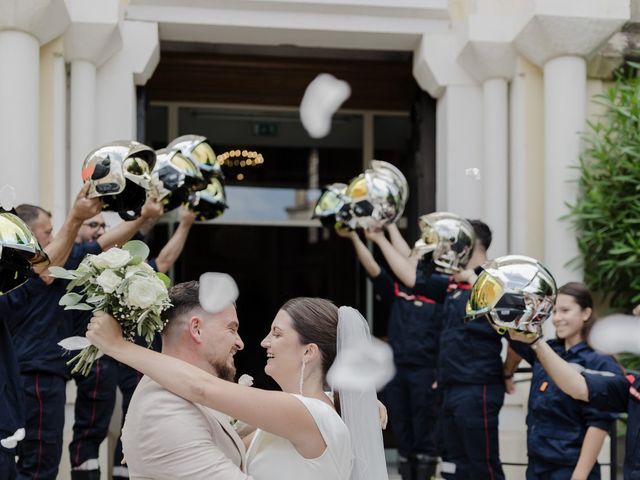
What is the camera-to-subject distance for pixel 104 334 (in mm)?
2777

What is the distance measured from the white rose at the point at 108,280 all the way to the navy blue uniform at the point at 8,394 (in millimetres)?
1409

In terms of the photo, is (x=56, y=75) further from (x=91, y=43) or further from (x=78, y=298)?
(x=78, y=298)

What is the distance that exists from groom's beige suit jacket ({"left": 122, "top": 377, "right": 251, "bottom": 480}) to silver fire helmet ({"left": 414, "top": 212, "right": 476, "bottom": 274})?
3407 mm

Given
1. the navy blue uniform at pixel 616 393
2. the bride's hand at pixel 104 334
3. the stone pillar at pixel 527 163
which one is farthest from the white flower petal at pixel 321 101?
the bride's hand at pixel 104 334

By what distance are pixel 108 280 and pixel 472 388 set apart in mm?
3584

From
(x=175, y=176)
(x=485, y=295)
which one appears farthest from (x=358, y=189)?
(x=485, y=295)

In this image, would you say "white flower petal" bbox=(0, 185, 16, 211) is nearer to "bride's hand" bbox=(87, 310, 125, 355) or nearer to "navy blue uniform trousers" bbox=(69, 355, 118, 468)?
"bride's hand" bbox=(87, 310, 125, 355)

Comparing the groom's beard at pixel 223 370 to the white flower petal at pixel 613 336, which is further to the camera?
the white flower petal at pixel 613 336

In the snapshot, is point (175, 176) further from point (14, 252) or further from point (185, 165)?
point (14, 252)

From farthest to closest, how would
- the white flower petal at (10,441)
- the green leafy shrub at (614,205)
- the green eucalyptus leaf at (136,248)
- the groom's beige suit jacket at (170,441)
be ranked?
the green leafy shrub at (614,205)
the white flower petal at (10,441)
the green eucalyptus leaf at (136,248)
the groom's beige suit jacket at (170,441)

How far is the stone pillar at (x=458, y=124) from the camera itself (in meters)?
8.34

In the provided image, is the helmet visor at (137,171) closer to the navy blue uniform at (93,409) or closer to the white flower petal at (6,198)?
the navy blue uniform at (93,409)

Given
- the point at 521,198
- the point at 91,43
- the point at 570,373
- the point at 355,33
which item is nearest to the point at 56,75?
the point at 91,43

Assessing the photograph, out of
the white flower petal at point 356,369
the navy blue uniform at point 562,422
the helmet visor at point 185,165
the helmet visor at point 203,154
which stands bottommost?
the navy blue uniform at point 562,422
